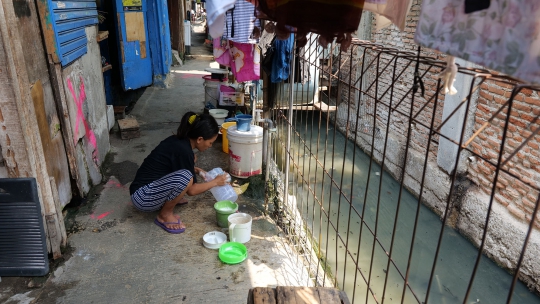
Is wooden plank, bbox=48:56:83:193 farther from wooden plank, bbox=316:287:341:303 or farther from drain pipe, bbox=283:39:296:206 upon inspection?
wooden plank, bbox=316:287:341:303

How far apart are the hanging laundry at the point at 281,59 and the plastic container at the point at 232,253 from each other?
1955 mm

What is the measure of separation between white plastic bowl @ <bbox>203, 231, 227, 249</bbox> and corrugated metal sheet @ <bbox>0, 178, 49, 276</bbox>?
1299 millimetres

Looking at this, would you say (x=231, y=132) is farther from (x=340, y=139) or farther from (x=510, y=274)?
(x=340, y=139)

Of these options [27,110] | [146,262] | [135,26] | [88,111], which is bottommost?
[146,262]

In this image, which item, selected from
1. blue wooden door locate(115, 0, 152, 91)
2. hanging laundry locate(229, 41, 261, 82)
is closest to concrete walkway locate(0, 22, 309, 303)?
hanging laundry locate(229, 41, 261, 82)

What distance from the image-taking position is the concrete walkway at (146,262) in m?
2.99

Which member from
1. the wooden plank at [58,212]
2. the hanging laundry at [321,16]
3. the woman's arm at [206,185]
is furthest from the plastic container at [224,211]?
the hanging laundry at [321,16]

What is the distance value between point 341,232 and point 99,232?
3.06 meters

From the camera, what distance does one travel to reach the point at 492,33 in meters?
1.15

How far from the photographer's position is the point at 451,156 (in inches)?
212

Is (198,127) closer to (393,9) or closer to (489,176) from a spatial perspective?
(393,9)

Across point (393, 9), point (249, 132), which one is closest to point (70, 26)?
point (249, 132)

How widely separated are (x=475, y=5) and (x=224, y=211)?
119 inches

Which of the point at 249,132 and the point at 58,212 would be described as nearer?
the point at 58,212
